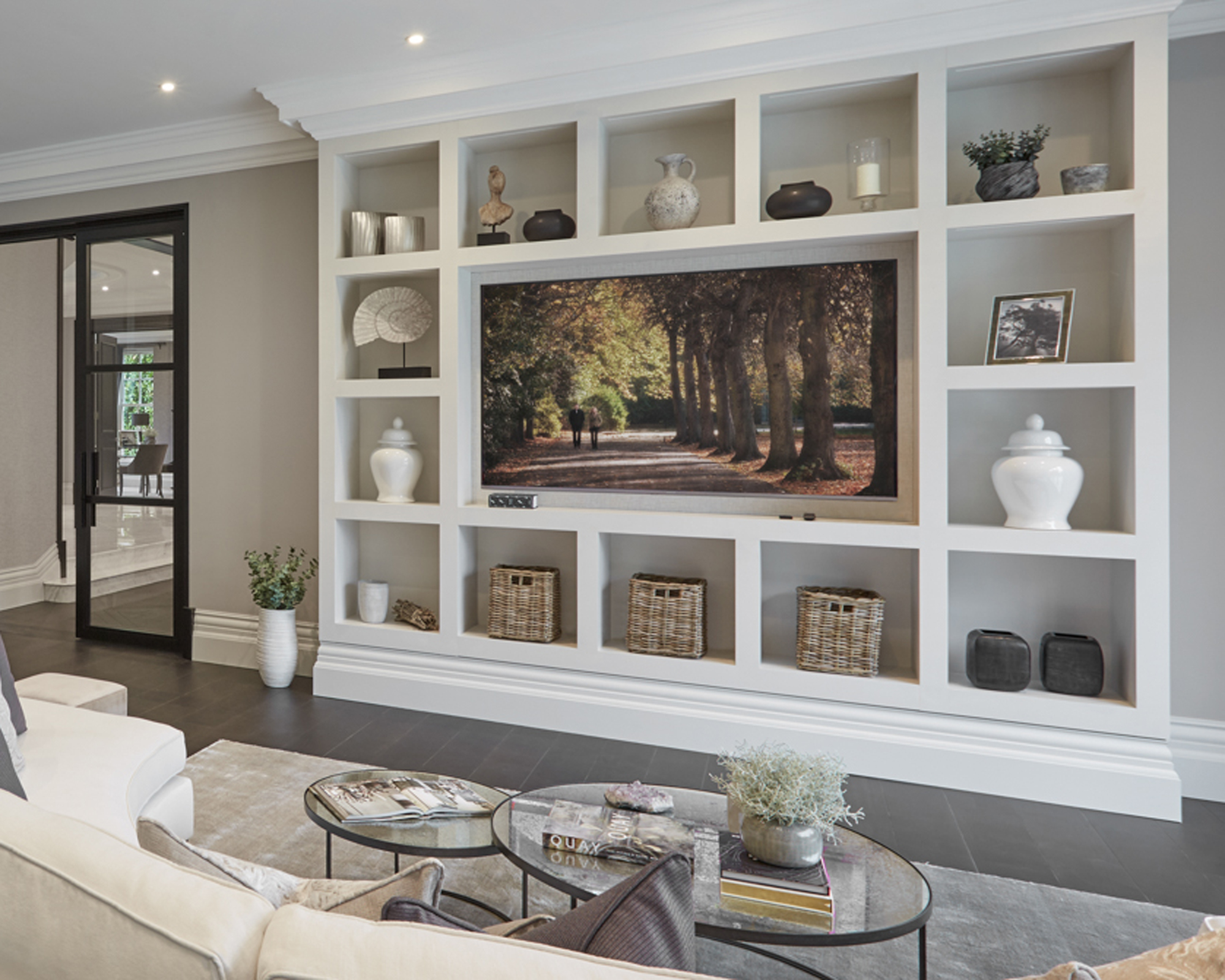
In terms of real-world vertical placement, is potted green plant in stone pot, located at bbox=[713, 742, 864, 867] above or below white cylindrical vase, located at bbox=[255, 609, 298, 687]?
above

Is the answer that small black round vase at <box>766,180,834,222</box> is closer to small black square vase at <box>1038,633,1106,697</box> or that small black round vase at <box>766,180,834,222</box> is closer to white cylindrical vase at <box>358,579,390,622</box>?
small black square vase at <box>1038,633,1106,697</box>

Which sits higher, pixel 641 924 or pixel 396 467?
pixel 396 467

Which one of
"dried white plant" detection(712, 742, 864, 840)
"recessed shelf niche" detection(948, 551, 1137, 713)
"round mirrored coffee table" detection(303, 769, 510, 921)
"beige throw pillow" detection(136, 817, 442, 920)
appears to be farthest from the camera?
"recessed shelf niche" detection(948, 551, 1137, 713)

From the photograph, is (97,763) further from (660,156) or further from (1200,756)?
(1200,756)

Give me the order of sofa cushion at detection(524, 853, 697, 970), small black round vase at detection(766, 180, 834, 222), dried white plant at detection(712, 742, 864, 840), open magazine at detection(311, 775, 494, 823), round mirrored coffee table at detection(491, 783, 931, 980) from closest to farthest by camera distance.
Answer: sofa cushion at detection(524, 853, 697, 970) < round mirrored coffee table at detection(491, 783, 931, 980) < dried white plant at detection(712, 742, 864, 840) < open magazine at detection(311, 775, 494, 823) < small black round vase at detection(766, 180, 834, 222)

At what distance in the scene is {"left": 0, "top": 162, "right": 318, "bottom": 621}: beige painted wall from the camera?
408 cm

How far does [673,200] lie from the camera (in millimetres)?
3160

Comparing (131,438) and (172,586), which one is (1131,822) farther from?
(131,438)

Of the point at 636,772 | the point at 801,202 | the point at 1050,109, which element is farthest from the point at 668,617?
the point at 1050,109

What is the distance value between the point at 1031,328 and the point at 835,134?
1188mm

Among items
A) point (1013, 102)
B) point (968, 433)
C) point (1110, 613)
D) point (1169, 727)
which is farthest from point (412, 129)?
point (1169, 727)

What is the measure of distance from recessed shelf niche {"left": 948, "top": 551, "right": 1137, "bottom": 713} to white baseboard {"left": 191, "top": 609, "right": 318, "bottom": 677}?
10.8ft

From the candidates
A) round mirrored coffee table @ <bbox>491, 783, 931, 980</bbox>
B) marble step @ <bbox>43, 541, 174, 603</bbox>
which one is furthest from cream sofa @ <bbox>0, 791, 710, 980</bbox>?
marble step @ <bbox>43, 541, 174, 603</bbox>

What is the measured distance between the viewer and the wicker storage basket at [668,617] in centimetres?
319
